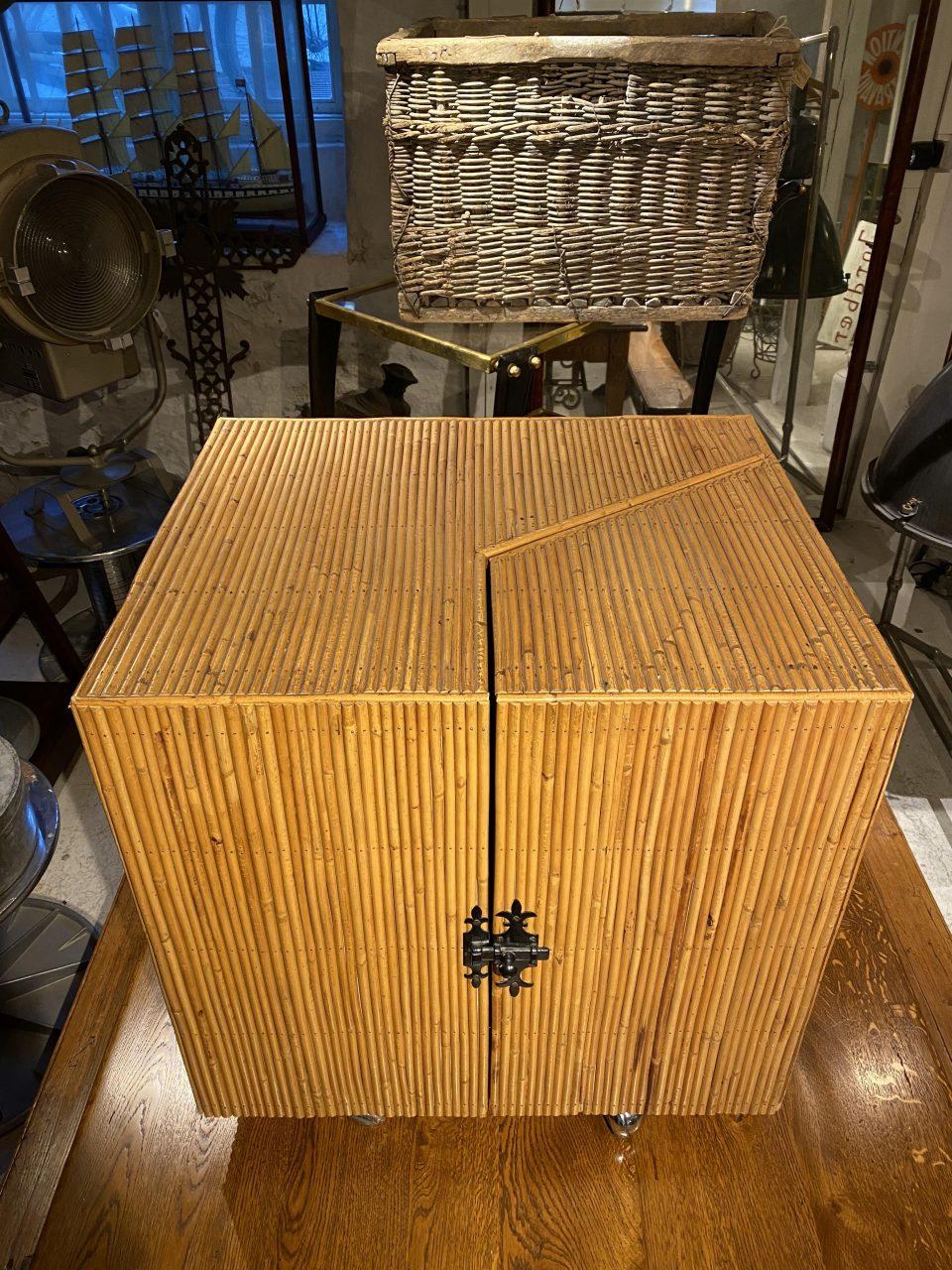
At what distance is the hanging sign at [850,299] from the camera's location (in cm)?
270

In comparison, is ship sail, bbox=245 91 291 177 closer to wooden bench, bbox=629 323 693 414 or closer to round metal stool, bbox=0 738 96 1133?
wooden bench, bbox=629 323 693 414

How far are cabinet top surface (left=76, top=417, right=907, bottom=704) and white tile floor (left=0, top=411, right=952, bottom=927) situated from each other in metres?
1.30

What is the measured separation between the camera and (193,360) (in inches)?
115

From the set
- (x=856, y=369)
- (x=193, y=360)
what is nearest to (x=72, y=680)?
(x=193, y=360)

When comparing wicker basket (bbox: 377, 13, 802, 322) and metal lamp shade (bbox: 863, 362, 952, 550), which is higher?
wicker basket (bbox: 377, 13, 802, 322)

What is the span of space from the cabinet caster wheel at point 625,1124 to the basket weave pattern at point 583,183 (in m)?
1.07

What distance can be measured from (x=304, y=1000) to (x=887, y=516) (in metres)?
1.53

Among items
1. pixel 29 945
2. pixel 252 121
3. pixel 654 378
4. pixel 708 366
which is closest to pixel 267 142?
pixel 252 121

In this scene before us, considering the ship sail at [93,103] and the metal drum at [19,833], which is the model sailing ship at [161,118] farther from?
the metal drum at [19,833]

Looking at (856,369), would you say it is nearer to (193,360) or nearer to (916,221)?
(916,221)

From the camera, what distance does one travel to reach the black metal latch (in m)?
1.05

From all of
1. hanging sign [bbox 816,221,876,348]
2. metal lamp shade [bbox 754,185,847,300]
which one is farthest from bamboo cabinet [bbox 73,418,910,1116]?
hanging sign [bbox 816,221,876,348]

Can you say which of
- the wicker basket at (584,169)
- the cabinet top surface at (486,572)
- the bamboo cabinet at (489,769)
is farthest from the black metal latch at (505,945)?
the wicker basket at (584,169)

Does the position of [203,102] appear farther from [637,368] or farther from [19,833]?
[19,833]
